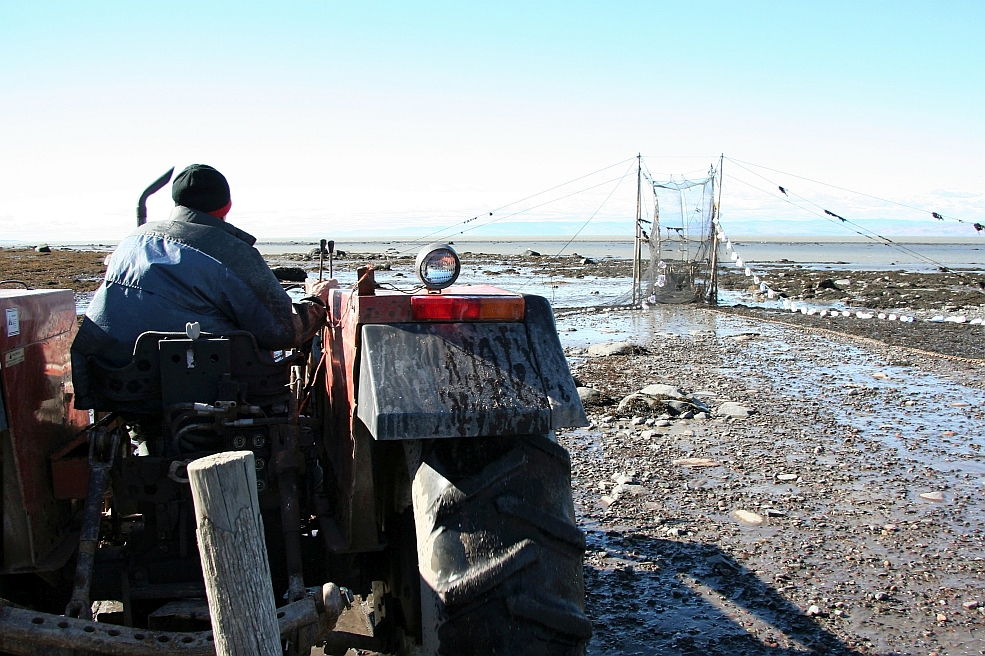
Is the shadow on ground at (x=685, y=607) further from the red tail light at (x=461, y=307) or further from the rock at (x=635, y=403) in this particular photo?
the rock at (x=635, y=403)

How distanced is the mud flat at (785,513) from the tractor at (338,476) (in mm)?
1434

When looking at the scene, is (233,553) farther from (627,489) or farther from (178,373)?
(627,489)

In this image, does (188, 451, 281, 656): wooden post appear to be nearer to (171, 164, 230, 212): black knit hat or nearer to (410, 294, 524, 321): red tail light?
(410, 294, 524, 321): red tail light

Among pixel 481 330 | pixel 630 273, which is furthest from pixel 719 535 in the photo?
pixel 630 273

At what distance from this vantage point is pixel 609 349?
37.3ft

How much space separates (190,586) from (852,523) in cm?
385

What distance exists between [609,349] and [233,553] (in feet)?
31.5

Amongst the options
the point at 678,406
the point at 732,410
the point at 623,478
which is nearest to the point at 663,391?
the point at 678,406

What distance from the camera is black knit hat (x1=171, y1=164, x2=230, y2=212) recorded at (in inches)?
132

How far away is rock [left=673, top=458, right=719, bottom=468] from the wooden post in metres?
4.56

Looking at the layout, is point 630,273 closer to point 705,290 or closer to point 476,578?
point 705,290

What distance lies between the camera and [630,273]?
99.8ft

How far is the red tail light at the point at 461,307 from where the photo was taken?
263cm

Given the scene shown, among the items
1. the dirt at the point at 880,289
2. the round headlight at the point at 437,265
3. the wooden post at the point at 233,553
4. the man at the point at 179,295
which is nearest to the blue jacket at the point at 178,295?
the man at the point at 179,295
